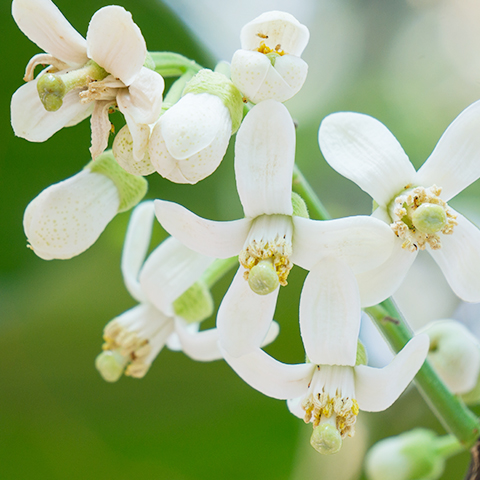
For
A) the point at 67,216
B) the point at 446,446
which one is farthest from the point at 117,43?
the point at 446,446

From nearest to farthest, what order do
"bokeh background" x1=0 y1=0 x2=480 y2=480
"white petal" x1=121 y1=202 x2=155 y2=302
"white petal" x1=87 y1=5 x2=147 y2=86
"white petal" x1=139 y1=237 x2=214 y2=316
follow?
"white petal" x1=87 y1=5 x2=147 y2=86 → "white petal" x1=139 y1=237 x2=214 y2=316 → "white petal" x1=121 y1=202 x2=155 y2=302 → "bokeh background" x1=0 y1=0 x2=480 y2=480

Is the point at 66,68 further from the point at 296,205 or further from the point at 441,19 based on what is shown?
the point at 441,19

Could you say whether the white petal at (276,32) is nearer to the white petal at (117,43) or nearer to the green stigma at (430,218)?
the white petal at (117,43)

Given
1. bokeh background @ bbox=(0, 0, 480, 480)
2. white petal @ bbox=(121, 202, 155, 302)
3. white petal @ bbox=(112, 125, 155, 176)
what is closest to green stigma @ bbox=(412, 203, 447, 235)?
white petal @ bbox=(112, 125, 155, 176)

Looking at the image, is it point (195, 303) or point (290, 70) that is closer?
point (290, 70)

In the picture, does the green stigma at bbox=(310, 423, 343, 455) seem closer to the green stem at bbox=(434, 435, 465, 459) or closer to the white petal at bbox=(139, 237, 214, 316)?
the white petal at bbox=(139, 237, 214, 316)

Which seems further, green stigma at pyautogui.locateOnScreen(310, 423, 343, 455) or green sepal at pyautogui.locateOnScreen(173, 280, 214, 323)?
green sepal at pyautogui.locateOnScreen(173, 280, 214, 323)

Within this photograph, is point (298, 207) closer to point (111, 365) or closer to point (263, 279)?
point (263, 279)
